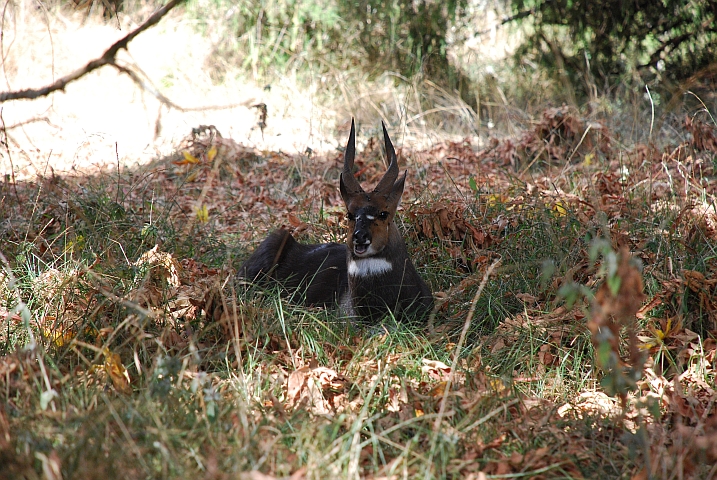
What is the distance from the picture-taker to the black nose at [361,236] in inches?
185

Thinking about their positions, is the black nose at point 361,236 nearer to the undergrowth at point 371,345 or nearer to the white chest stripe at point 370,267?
the white chest stripe at point 370,267

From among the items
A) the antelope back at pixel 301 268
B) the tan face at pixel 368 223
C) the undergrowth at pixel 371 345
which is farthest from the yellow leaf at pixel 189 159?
the tan face at pixel 368 223

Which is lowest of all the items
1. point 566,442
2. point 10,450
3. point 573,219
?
point 566,442

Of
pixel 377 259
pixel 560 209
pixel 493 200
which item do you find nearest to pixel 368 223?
pixel 377 259

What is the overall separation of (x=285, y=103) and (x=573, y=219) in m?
5.55

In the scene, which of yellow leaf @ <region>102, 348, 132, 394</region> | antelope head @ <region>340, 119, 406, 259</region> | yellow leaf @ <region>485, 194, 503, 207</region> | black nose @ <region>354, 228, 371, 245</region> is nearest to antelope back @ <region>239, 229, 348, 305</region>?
antelope head @ <region>340, 119, 406, 259</region>

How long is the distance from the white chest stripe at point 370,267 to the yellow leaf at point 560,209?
146 cm

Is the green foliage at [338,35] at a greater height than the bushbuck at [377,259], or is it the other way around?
the green foliage at [338,35]

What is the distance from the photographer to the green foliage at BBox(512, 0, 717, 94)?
907cm

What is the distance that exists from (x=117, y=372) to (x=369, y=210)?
1.94 meters

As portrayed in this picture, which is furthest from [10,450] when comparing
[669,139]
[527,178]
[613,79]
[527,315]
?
[613,79]

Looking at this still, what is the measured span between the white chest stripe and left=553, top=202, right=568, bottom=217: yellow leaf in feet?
4.78

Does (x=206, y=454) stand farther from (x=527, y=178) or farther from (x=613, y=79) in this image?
(x=613, y=79)

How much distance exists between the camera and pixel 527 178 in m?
7.11
